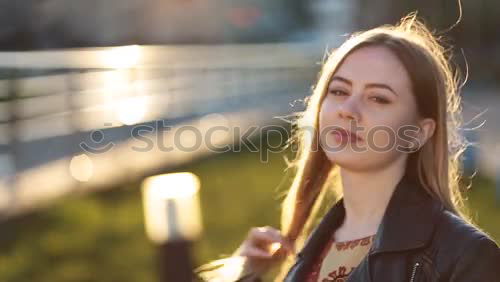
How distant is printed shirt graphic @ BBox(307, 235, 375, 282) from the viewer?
2.96 metres

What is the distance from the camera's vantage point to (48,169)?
36.0 ft

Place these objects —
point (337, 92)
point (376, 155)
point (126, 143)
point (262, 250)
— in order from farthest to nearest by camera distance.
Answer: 1. point (126, 143)
2. point (262, 250)
3. point (337, 92)
4. point (376, 155)

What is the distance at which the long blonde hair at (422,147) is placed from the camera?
3.03m

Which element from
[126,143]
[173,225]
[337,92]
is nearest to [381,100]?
[337,92]

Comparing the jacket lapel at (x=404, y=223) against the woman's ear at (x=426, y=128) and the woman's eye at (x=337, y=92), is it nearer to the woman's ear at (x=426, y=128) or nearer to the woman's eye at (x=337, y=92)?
the woman's ear at (x=426, y=128)

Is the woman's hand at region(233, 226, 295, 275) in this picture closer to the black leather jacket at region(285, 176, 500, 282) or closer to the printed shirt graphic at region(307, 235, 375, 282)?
the printed shirt graphic at region(307, 235, 375, 282)

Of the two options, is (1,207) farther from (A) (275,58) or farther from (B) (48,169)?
(A) (275,58)

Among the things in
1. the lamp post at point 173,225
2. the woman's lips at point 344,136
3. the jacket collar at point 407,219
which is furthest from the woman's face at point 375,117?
the lamp post at point 173,225

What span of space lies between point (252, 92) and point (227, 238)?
1032cm

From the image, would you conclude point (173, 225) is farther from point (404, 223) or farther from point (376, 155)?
point (404, 223)

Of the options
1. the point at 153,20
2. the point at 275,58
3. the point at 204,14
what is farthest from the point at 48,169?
the point at 204,14

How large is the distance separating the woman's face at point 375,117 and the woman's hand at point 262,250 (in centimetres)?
34

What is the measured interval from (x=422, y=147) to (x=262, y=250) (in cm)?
55

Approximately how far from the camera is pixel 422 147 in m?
3.07
